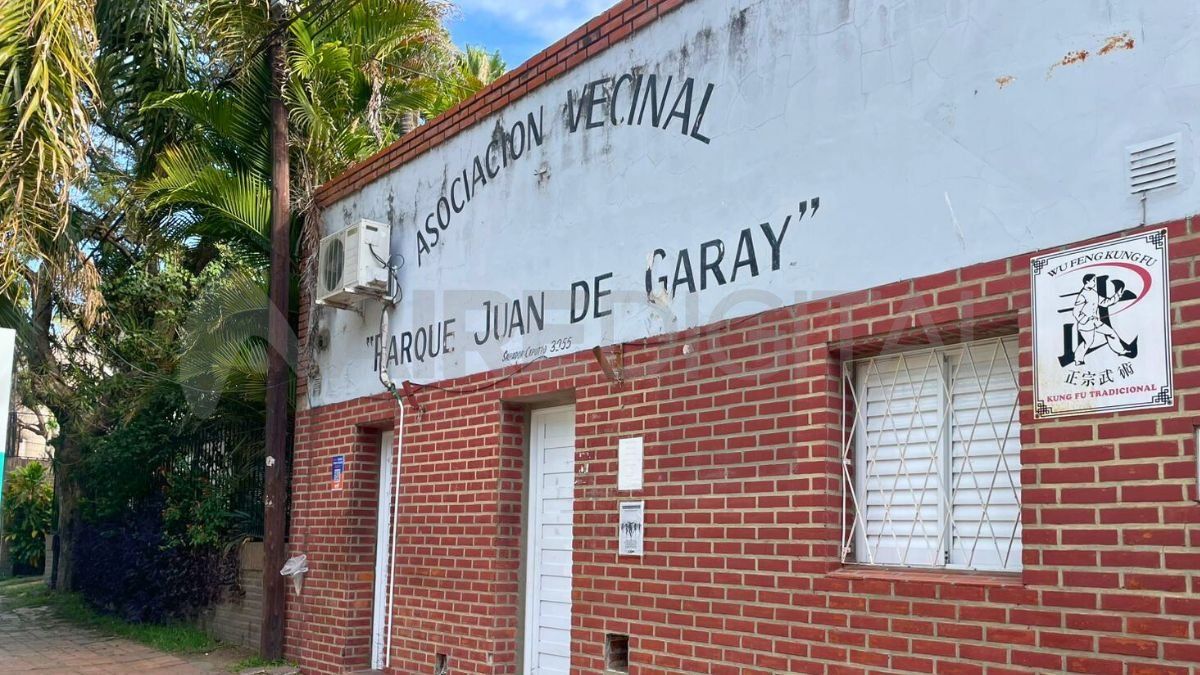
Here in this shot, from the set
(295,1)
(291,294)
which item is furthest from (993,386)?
(295,1)

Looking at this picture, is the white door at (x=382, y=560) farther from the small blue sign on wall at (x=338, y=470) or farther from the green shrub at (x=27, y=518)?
the green shrub at (x=27, y=518)

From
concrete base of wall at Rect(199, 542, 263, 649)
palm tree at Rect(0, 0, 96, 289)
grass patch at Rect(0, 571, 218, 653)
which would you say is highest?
palm tree at Rect(0, 0, 96, 289)

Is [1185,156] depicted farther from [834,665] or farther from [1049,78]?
[834,665]

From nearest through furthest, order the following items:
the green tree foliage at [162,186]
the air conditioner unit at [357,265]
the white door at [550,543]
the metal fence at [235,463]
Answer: the white door at [550,543] → the air conditioner unit at [357,265] → the green tree foliage at [162,186] → the metal fence at [235,463]

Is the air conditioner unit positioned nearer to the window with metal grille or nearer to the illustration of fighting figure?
the window with metal grille

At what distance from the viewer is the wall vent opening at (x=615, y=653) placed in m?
6.27

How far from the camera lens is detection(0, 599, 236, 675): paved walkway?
10156 mm

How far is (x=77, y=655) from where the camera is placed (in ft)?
36.3

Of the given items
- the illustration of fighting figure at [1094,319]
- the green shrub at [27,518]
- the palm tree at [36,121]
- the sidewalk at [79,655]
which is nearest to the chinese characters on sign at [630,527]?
the illustration of fighting figure at [1094,319]

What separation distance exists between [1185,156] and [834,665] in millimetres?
2548

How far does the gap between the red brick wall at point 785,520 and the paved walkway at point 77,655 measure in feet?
10.9

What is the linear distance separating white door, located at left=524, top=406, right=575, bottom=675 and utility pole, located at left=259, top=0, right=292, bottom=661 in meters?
3.54

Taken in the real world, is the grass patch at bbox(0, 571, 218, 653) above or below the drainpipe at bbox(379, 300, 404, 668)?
below

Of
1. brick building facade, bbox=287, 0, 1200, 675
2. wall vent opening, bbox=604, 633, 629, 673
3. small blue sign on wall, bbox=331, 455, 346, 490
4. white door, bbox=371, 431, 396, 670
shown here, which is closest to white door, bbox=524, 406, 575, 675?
brick building facade, bbox=287, 0, 1200, 675
